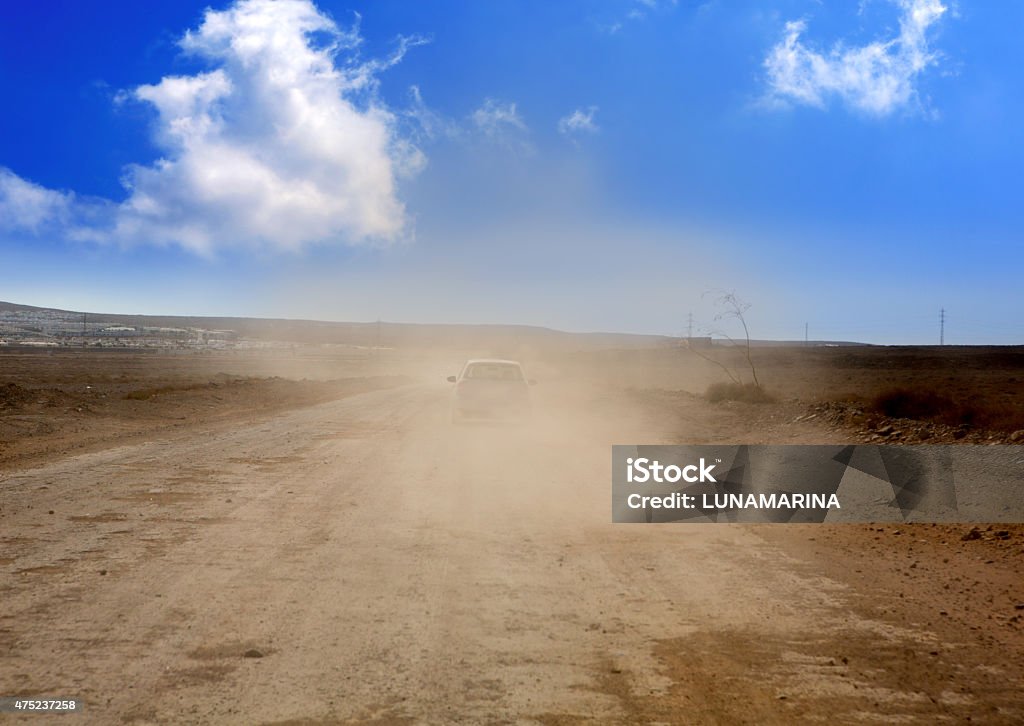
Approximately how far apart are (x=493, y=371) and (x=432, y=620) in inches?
542

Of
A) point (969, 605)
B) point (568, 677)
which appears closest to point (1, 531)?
point (568, 677)

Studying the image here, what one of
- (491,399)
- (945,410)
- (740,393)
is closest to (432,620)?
(945,410)

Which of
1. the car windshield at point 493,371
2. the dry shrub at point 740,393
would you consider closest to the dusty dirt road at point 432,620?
the car windshield at point 493,371

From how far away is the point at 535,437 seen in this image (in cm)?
1689

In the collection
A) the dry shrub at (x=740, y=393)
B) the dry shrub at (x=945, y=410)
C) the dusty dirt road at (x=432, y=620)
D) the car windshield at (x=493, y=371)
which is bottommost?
the dusty dirt road at (x=432, y=620)

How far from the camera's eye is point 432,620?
16.3 feet

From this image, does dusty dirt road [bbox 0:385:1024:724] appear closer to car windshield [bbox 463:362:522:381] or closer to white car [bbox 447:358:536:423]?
white car [bbox 447:358:536:423]

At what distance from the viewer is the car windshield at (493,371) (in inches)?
714

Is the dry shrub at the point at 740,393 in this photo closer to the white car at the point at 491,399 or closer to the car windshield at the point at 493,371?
the car windshield at the point at 493,371

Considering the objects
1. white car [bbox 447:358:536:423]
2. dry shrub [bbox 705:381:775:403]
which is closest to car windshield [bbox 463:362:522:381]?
white car [bbox 447:358:536:423]

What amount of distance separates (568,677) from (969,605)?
10.6ft

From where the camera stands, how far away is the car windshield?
18141mm

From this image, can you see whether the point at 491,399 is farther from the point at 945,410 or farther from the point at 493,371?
the point at 945,410

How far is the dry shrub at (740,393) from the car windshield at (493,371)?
7727mm
